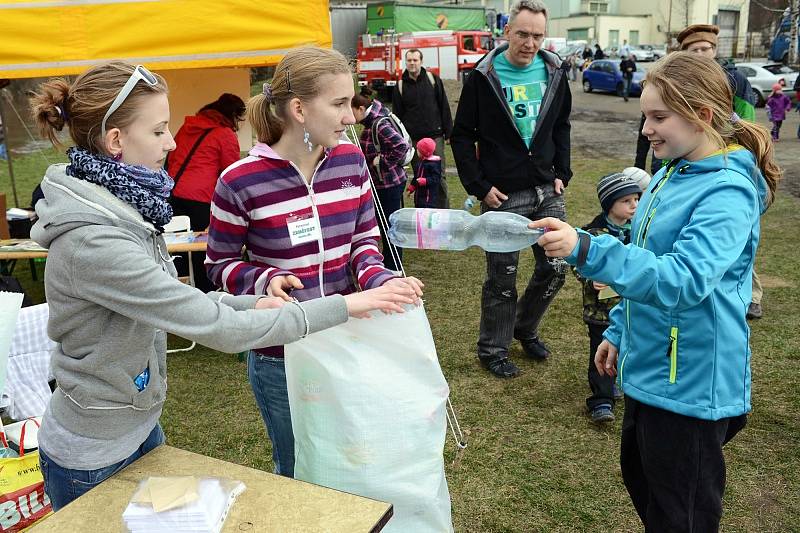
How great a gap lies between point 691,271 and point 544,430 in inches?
81.5

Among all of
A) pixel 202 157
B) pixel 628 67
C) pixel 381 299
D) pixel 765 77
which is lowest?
pixel 765 77

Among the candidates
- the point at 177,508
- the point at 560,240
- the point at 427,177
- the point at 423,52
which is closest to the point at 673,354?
the point at 560,240

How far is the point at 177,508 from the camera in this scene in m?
1.43

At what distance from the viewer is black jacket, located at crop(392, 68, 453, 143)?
27.4ft

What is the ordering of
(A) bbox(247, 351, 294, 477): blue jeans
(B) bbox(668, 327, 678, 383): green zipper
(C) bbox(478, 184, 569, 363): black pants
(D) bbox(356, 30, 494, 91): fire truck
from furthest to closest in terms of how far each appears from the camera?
(D) bbox(356, 30, 494, 91): fire truck → (C) bbox(478, 184, 569, 363): black pants → (A) bbox(247, 351, 294, 477): blue jeans → (B) bbox(668, 327, 678, 383): green zipper

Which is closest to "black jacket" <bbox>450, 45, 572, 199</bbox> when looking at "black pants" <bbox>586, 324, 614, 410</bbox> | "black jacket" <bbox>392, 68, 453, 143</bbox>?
"black pants" <bbox>586, 324, 614, 410</bbox>

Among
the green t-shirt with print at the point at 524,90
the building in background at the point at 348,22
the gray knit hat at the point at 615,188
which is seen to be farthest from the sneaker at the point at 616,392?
the building in background at the point at 348,22

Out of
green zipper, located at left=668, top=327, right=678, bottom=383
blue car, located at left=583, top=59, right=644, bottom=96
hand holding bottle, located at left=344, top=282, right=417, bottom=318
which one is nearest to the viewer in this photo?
hand holding bottle, located at left=344, top=282, right=417, bottom=318

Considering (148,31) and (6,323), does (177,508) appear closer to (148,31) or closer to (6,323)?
(6,323)

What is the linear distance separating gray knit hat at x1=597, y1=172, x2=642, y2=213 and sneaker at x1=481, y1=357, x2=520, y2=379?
129 centimetres

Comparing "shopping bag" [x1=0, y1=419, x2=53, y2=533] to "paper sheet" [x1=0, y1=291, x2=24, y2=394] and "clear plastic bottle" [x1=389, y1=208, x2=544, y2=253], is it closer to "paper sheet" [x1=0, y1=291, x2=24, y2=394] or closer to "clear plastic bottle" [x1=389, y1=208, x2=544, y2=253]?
"paper sheet" [x1=0, y1=291, x2=24, y2=394]

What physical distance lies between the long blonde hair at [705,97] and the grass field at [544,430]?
65.2 inches

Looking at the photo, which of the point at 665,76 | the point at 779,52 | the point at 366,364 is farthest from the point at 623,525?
the point at 779,52

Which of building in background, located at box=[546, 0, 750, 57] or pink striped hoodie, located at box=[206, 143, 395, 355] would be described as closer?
pink striped hoodie, located at box=[206, 143, 395, 355]
